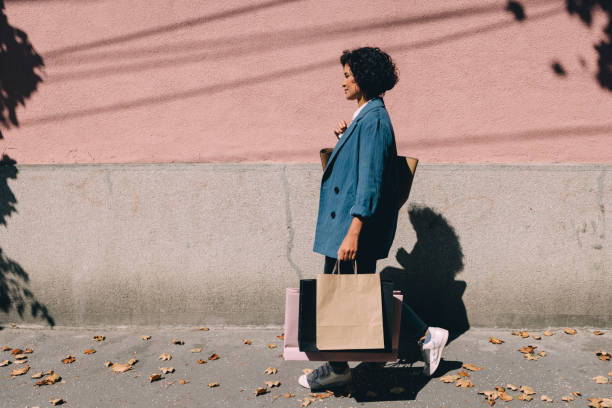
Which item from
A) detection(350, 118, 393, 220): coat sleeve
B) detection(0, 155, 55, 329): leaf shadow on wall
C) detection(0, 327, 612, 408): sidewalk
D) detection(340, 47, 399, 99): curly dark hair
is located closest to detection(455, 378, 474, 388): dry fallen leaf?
detection(0, 327, 612, 408): sidewalk

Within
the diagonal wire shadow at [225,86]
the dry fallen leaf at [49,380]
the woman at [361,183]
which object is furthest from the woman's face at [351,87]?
the dry fallen leaf at [49,380]

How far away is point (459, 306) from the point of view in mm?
3992

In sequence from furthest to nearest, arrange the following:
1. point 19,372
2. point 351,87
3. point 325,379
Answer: point 19,372
point 325,379
point 351,87

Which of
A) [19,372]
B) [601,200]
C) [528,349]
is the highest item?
[601,200]

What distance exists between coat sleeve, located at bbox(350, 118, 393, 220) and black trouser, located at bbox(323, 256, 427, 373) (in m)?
A: 0.40

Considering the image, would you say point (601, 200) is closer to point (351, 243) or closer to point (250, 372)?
point (351, 243)

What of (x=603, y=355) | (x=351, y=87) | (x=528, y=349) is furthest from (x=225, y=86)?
(x=603, y=355)

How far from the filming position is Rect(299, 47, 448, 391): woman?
2.68 m

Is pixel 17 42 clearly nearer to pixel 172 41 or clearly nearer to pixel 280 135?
pixel 172 41

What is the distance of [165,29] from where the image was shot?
4.13 m

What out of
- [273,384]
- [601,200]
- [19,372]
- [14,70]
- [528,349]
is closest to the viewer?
[273,384]

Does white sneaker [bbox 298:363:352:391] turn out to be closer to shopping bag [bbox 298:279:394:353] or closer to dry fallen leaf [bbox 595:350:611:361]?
shopping bag [bbox 298:279:394:353]

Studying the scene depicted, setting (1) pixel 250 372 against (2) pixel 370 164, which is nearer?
(2) pixel 370 164

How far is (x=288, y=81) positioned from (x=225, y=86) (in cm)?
54
